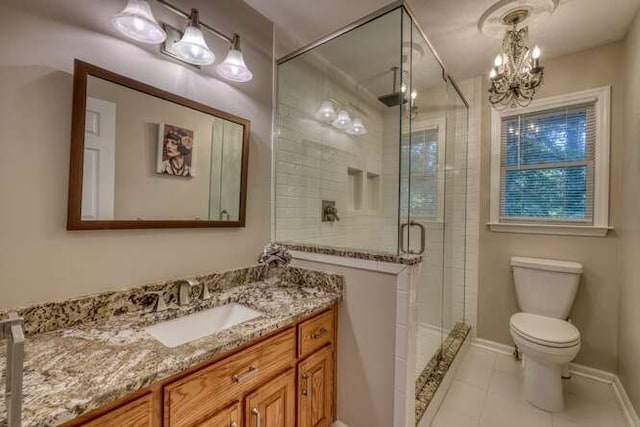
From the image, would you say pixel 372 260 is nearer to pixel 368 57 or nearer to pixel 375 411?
pixel 375 411

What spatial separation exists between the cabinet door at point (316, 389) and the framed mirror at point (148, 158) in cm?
85

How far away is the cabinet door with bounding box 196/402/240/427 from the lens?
0.95 m

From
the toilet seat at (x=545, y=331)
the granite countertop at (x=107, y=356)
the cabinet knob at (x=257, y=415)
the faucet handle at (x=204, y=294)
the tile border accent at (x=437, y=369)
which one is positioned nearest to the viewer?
the granite countertop at (x=107, y=356)

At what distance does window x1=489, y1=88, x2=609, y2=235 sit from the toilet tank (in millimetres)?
277

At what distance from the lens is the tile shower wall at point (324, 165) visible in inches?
77.9

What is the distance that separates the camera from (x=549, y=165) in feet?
7.40

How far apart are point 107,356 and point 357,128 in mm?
2268

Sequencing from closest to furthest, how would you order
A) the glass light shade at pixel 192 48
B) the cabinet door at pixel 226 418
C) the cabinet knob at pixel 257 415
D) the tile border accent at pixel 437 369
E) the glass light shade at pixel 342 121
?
the cabinet door at pixel 226 418 → the cabinet knob at pixel 257 415 → the glass light shade at pixel 192 48 → the tile border accent at pixel 437 369 → the glass light shade at pixel 342 121

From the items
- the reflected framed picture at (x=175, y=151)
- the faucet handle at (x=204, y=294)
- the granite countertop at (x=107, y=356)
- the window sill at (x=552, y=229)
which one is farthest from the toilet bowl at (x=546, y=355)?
the reflected framed picture at (x=175, y=151)

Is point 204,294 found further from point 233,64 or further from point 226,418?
point 233,64

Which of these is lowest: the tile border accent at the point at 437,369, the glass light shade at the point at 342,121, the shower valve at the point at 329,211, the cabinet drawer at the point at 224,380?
the tile border accent at the point at 437,369

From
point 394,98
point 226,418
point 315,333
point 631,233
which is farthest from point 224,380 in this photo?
point 631,233

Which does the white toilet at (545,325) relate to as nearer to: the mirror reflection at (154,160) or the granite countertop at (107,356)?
the granite countertop at (107,356)

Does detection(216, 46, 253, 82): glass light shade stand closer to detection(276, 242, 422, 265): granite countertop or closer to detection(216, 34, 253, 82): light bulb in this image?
detection(216, 34, 253, 82): light bulb
